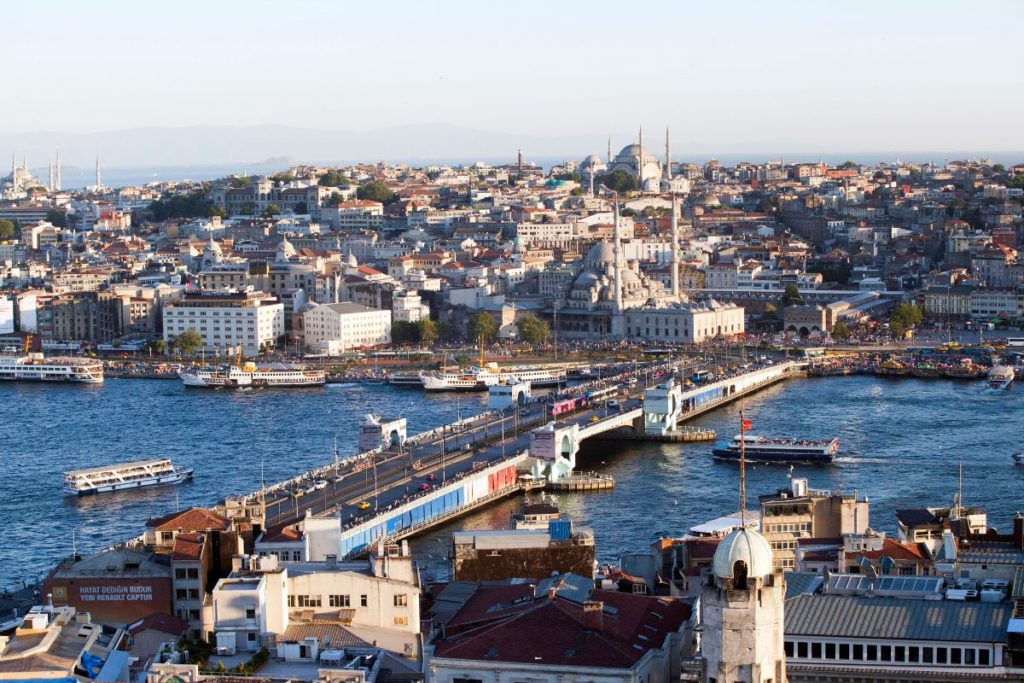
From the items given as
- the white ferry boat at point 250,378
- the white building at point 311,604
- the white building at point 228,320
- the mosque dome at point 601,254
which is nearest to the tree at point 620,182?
the mosque dome at point 601,254

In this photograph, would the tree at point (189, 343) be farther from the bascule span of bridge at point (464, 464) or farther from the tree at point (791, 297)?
the tree at point (791, 297)

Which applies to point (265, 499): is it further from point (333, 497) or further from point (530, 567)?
point (530, 567)

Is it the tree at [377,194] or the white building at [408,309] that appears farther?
the tree at [377,194]

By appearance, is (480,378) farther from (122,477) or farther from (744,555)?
(744,555)

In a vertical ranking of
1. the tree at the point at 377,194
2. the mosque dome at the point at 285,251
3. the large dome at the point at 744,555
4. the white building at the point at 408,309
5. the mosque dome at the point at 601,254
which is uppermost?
the large dome at the point at 744,555

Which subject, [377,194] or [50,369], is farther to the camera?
[377,194]

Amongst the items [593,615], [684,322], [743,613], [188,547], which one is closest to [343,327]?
[684,322]

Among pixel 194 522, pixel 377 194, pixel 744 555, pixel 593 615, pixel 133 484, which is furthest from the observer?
pixel 377 194
